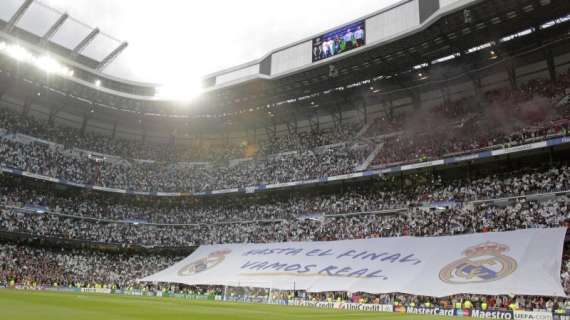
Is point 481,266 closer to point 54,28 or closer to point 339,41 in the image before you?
point 339,41

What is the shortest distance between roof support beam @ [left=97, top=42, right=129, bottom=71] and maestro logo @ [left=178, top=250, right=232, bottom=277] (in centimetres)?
2870

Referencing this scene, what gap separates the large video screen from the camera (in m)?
44.8

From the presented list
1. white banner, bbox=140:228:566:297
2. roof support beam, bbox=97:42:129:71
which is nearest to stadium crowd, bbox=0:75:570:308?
white banner, bbox=140:228:566:297

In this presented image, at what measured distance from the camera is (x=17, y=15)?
48.9 metres

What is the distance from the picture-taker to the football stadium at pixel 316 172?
33.7 metres

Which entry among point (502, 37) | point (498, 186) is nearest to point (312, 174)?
point (498, 186)

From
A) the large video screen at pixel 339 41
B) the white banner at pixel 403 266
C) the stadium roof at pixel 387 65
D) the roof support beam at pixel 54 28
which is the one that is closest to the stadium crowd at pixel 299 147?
the stadium roof at pixel 387 65

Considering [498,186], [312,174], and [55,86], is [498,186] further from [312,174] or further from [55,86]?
[55,86]

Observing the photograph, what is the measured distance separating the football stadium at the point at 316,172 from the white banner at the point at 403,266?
0.53 feet

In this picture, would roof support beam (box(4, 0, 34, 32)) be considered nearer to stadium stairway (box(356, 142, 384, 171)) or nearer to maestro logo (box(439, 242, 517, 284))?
stadium stairway (box(356, 142, 384, 171))

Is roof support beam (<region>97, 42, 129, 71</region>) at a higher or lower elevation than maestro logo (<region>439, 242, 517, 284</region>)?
higher

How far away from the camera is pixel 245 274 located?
141ft

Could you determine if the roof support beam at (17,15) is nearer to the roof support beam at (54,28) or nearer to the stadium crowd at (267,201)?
the roof support beam at (54,28)

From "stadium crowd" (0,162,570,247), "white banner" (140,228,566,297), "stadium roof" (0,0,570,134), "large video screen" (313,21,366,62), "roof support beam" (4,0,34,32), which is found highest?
"roof support beam" (4,0,34,32)
